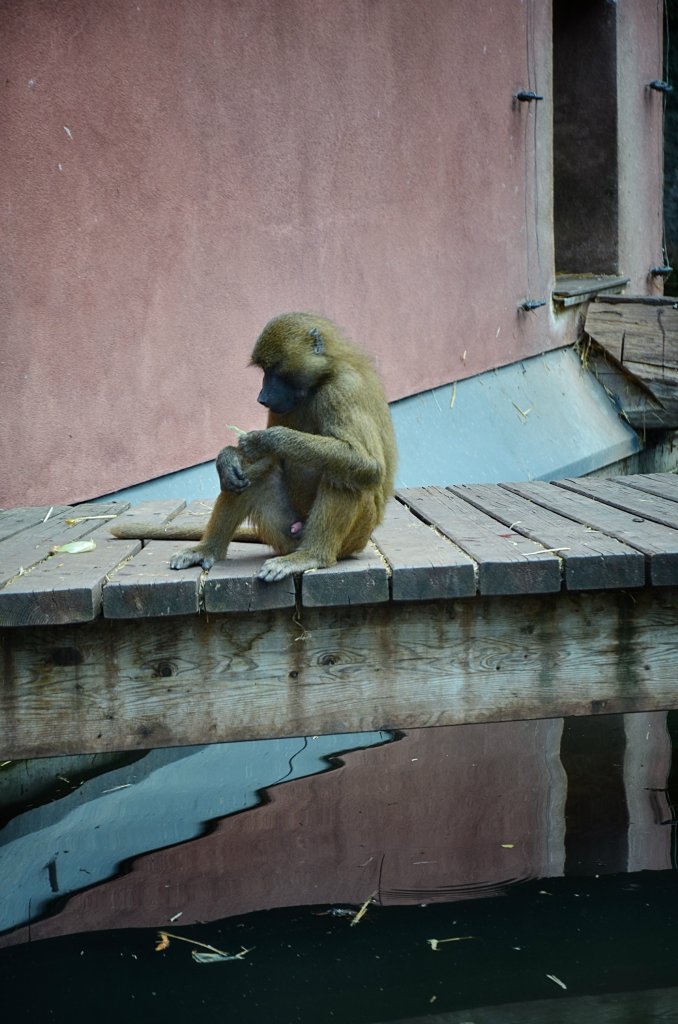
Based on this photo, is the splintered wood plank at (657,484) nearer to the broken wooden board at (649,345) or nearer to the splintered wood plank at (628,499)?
the splintered wood plank at (628,499)

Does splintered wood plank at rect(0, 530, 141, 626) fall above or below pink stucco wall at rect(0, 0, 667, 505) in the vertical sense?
below

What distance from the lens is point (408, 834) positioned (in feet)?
12.7

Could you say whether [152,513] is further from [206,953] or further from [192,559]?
[206,953]

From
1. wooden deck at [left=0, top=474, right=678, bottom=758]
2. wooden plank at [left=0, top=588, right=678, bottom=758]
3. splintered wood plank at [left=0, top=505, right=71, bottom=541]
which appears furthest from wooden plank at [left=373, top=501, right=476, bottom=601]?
splintered wood plank at [left=0, top=505, right=71, bottom=541]

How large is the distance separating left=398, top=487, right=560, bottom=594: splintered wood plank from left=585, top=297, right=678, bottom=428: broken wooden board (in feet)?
17.0

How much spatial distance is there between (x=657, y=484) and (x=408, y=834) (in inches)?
73.3

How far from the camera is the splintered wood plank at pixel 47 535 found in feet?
10.6

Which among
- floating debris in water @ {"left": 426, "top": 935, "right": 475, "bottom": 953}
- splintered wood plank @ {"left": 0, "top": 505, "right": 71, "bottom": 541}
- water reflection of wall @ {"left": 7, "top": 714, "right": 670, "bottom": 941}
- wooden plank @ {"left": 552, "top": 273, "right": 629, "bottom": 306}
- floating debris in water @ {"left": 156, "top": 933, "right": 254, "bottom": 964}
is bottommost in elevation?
water reflection of wall @ {"left": 7, "top": 714, "right": 670, "bottom": 941}

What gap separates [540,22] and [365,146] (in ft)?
8.82

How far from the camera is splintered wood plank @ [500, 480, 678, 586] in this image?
303 cm

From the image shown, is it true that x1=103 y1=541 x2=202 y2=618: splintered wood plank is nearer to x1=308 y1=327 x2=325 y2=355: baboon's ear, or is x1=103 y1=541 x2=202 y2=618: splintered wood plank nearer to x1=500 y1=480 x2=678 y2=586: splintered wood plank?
Answer: x1=308 y1=327 x2=325 y2=355: baboon's ear

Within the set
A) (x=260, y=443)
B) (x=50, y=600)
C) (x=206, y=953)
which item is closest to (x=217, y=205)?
(x=260, y=443)

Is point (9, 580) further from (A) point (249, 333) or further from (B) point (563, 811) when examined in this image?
(A) point (249, 333)

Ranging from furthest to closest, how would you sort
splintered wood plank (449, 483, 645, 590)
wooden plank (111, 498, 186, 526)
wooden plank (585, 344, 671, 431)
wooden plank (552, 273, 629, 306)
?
wooden plank (585, 344, 671, 431) → wooden plank (552, 273, 629, 306) → wooden plank (111, 498, 186, 526) → splintered wood plank (449, 483, 645, 590)
